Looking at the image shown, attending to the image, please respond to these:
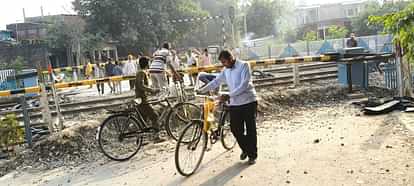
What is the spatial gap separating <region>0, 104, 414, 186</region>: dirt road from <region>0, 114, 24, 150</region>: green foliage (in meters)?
1.17

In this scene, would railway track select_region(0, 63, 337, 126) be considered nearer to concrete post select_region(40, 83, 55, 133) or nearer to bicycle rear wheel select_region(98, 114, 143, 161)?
concrete post select_region(40, 83, 55, 133)

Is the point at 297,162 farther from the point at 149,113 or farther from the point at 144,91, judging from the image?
the point at 144,91

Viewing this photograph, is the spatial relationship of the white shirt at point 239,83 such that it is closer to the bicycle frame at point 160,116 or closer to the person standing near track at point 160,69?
the bicycle frame at point 160,116

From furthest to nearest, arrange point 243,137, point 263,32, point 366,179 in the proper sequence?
1. point 263,32
2. point 243,137
3. point 366,179

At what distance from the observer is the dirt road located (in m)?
5.89

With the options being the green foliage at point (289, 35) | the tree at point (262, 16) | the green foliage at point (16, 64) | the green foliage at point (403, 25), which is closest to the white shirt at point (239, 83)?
the green foliage at point (403, 25)

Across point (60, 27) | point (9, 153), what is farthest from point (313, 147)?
point (60, 27)

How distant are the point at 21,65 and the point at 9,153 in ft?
82.5

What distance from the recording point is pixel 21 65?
107 feet

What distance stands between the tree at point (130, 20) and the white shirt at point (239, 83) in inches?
1225

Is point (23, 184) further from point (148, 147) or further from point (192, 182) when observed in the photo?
point (192, 182)

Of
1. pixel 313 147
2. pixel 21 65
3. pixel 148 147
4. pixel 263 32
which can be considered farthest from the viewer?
pixel 263 32

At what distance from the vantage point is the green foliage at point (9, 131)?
9.16 meters

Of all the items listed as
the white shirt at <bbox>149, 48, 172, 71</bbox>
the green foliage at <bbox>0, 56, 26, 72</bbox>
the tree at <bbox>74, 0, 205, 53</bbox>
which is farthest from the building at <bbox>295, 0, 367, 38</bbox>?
the white shirt at <bbox>149, 48, 172, 71</bbox>
